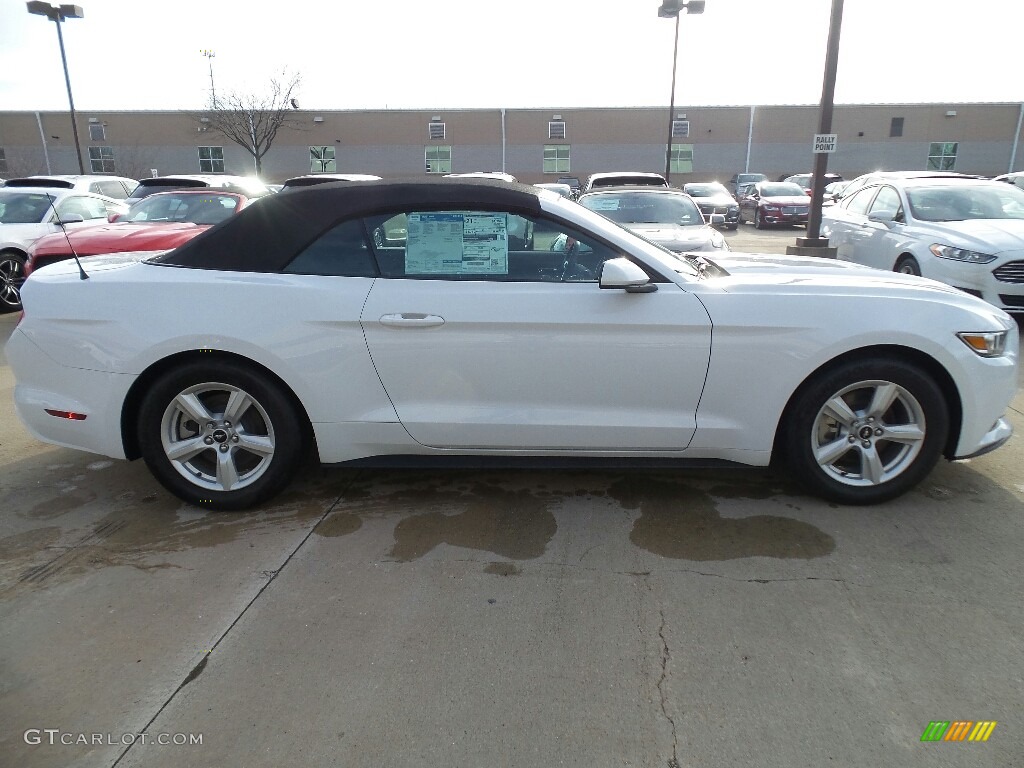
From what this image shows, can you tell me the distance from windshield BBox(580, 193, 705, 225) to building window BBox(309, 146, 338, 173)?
39.5 metres

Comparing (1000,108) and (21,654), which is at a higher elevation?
(1000,108)

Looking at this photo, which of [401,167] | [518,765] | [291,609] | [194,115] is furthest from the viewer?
[401,167]

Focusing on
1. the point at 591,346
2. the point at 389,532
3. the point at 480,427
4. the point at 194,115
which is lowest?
the point at 389,532

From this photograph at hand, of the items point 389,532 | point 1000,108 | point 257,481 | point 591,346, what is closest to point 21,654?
point 257,481

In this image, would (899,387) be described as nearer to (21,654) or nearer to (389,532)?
(389,532)

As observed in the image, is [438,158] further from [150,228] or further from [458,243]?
[458,243]

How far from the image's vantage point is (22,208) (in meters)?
9.39

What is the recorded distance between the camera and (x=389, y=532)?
3.23 m

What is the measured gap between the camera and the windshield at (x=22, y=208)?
30.3 feet

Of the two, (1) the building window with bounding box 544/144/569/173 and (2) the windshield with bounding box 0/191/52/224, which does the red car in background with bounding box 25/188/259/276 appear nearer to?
(2) the windshield with bounding box 0/191/52/224

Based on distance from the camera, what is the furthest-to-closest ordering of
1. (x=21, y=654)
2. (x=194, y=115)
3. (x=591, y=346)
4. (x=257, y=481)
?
(x=194, y=115), (x=257, y=481), (x=591, y=346), (x=21, y=654)

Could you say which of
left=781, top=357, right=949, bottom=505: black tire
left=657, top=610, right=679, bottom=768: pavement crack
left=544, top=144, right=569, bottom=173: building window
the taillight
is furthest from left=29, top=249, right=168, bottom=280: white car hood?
left=544, top=144, right=569, bottom=173: building window

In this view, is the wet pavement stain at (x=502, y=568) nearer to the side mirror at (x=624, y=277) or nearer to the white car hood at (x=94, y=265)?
the side mirror at (x=624, y=277)

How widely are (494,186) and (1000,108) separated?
174 ft
